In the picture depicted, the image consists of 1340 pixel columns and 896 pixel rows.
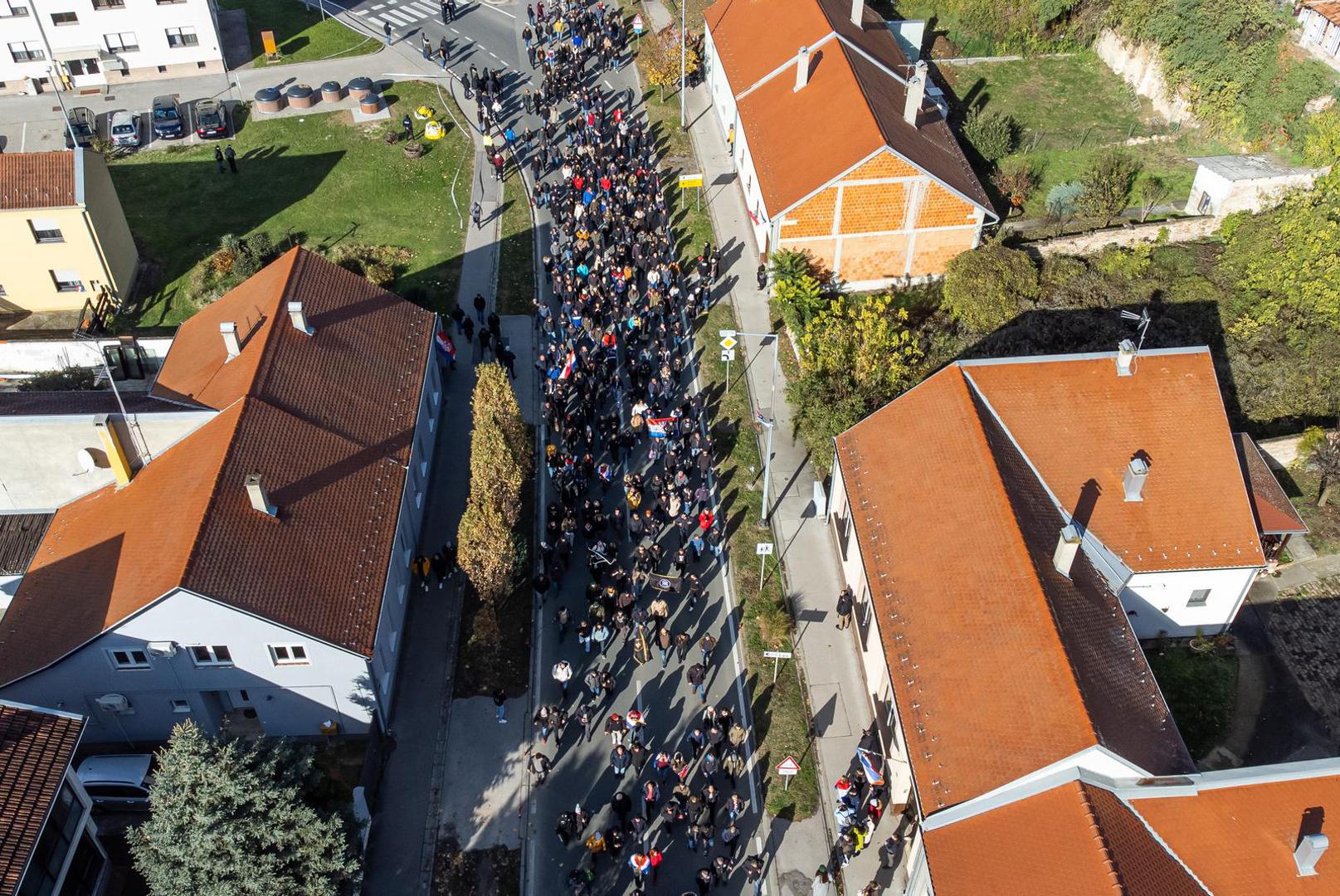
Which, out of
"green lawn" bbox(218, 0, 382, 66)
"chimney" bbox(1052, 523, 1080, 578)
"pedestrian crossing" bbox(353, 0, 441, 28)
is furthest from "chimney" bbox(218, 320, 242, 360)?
"pedestrian crossing" bbox(353, 0, 441, 28)

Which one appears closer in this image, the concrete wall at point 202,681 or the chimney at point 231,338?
the concrete wall at point 202,681

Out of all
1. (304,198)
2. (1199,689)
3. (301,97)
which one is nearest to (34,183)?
(304,198)

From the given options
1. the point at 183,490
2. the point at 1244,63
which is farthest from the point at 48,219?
the point at 1244,63

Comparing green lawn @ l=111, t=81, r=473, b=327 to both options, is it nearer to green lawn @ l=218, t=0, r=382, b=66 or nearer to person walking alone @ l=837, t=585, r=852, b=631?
green lawn @ l=218, t=0, r=382, b=66

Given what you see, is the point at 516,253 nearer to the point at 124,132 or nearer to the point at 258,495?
the point at 258,495

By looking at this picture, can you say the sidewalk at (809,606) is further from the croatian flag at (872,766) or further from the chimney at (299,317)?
the chimney at (299,317)

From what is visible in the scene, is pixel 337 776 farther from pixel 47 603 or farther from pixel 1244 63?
pixel 1244 63

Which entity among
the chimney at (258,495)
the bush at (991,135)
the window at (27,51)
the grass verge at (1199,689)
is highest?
the window at (27,51)

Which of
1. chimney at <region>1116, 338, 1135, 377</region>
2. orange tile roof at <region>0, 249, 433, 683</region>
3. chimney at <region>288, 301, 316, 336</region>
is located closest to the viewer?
orange tile roof at <region>0, 249, 433, 683</region>

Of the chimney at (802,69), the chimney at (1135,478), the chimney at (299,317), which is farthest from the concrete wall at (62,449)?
the chimney at (802,69)
